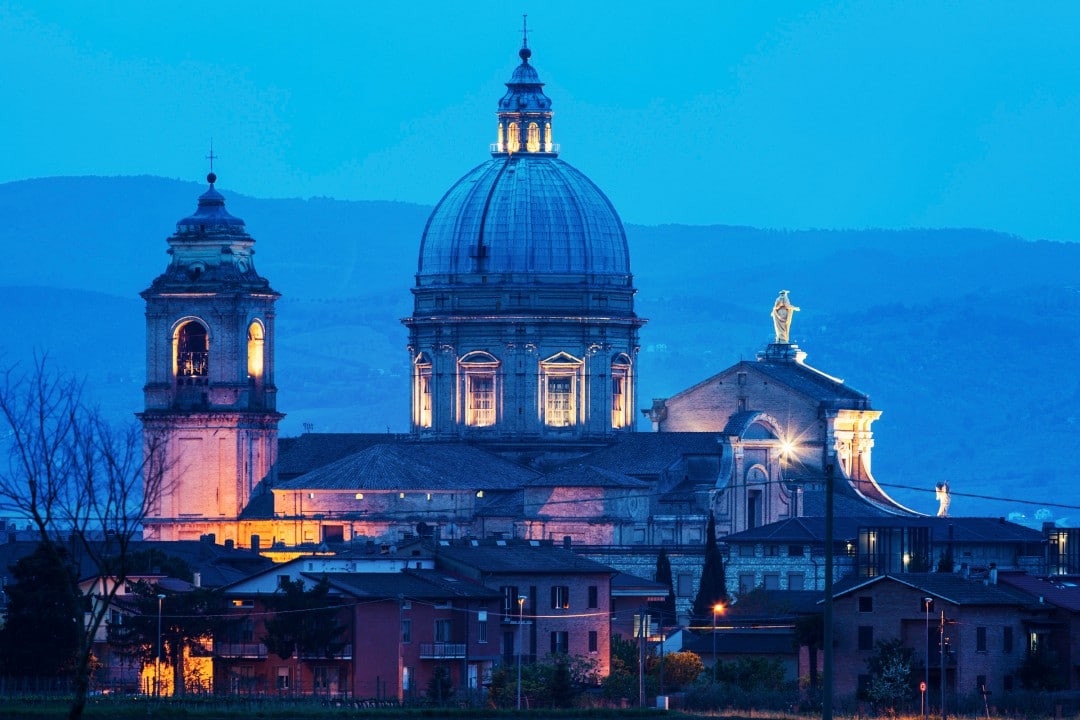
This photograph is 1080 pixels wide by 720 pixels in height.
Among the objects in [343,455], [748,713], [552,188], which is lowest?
[748,713]

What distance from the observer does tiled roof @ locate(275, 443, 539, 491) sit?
146500 mm

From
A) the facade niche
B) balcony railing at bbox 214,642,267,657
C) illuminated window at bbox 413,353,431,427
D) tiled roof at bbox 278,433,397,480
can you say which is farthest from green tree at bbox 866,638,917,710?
illuminated window at bbox 413,353,431,427

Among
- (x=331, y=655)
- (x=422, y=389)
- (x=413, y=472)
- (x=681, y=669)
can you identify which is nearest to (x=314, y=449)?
(x=422, y=389)

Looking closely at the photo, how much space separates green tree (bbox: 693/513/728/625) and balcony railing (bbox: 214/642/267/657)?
2768 centimetres

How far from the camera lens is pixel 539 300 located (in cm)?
16075

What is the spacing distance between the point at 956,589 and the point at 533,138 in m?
63.7

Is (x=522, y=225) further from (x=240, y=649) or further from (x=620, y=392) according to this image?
(x=240, y=649)

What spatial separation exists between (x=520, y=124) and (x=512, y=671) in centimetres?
6552

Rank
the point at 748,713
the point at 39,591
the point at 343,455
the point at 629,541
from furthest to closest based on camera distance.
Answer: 1. the point at 343,455
2. the point at 629,541
3. the point at 39,591
4. the point at 748,713

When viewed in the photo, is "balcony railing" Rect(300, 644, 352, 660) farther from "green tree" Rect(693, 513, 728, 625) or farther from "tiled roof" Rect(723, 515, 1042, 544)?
"tiled roof" Rect(723, 515, 1042, 544)

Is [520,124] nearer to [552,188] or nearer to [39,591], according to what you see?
[552,188]

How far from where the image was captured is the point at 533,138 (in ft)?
538

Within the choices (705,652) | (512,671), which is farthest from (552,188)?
(512,671)

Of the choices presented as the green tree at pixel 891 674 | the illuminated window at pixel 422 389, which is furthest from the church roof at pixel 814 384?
the green tree at pixel 891 674
